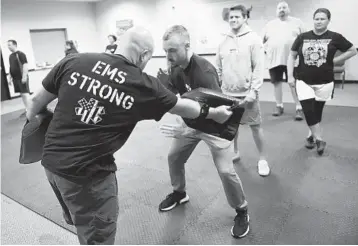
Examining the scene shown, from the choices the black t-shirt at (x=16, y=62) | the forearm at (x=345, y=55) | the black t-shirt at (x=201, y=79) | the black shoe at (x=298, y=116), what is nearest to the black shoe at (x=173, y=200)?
the black t-shirt at (x=201, y=79)

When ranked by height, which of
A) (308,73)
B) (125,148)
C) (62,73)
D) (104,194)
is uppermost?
(62,73)

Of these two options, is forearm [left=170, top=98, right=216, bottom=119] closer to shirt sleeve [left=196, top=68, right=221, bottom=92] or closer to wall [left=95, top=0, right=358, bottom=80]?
shirt sleeve [left=196, top=68, right=221, bottom=92]

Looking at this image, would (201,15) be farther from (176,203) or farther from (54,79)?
(54,79)

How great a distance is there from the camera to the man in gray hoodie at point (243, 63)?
2479mm

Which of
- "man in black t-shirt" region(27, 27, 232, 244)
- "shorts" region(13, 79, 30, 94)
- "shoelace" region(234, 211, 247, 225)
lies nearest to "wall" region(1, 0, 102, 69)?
"shorts" region(13, 79, 30, 94)

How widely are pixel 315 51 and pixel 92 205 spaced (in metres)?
2.60

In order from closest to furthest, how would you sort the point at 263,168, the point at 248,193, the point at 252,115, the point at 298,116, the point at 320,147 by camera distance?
1. the point at 248,193
2. the point at 252,115
3. the point at 263,168
4. the point at 320,147
5. the point at 298,116

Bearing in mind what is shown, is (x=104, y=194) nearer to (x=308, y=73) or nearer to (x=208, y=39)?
(x=308, y=73)

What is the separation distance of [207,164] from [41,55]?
7694 millimetres

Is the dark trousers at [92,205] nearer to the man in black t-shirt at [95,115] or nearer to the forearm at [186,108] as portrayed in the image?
the man in black t-shirt at [95,115]

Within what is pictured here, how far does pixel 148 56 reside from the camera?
4.41 feet

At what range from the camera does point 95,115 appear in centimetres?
121

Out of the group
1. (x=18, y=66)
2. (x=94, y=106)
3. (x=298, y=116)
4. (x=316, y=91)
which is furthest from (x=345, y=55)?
(x=18, y=66)

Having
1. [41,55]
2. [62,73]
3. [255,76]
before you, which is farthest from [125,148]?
[41,55]
